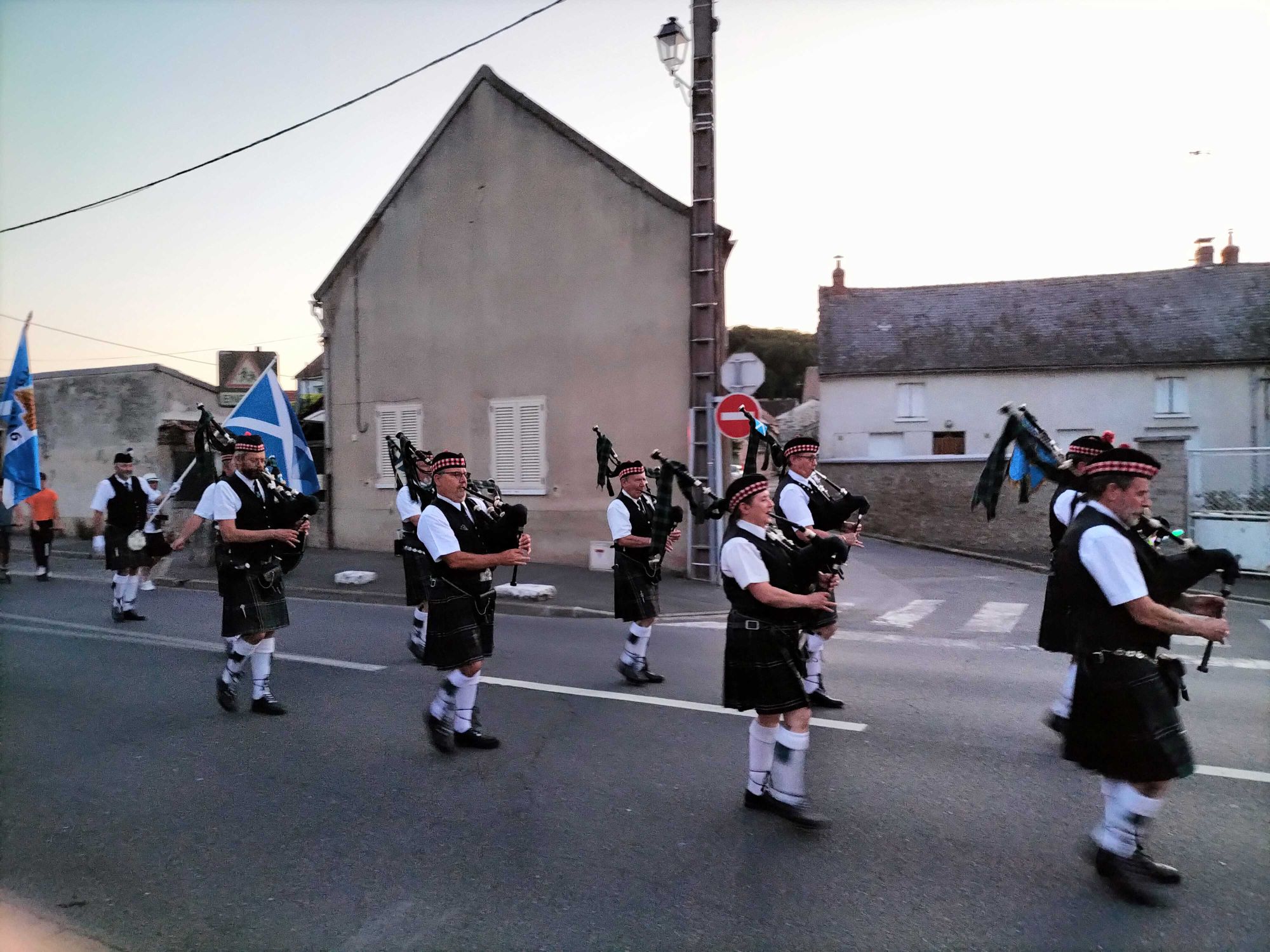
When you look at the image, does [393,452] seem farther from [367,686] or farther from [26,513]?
[26,513]

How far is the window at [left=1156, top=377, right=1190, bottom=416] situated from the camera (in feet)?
99.8

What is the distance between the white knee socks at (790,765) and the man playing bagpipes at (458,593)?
6.25ft

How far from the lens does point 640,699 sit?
22.3ft

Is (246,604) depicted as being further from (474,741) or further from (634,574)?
(634,574)

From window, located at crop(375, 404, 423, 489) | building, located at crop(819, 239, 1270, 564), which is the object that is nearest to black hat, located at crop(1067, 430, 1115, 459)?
window, located at crop(375, 404, 423, 489)

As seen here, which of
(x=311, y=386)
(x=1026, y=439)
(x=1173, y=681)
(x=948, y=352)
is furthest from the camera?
(x=311, y=386)

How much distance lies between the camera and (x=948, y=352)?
107 ft

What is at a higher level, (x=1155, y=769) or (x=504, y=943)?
(x=1155, y=769)

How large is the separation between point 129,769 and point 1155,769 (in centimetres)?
549

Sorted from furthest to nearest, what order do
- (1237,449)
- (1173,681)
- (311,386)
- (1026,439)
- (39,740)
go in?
(311,386)
(1237,449)
(1026,439)
(39,740)
(1173,681)

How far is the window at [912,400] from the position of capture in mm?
32875

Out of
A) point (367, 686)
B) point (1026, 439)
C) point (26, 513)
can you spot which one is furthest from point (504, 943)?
point (26, 513)

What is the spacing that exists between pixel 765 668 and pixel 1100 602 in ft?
5.02

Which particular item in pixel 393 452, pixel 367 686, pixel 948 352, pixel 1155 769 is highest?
pixel 948 352
